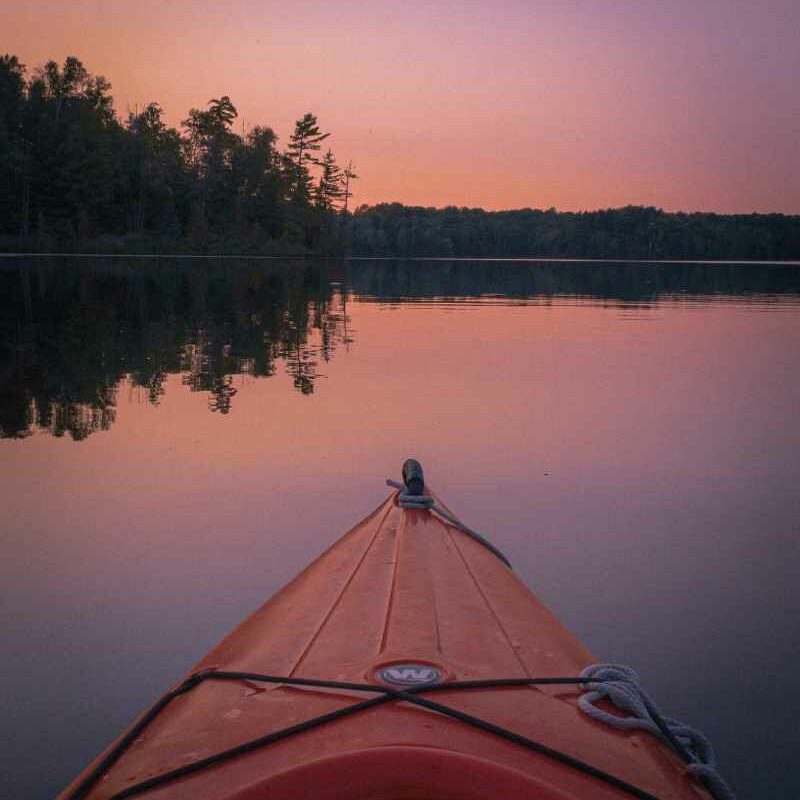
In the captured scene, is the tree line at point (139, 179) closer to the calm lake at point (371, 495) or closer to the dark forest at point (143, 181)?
the dark forest at point (143, 181)

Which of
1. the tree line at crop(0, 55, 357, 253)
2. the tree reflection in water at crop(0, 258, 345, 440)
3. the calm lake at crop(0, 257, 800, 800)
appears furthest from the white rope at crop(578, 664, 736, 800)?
the tree line at crop(0, 55, 357, 253)

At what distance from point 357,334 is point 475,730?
11.8 m

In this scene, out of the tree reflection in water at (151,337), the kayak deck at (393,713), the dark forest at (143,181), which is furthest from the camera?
the dark forest at (143,181)

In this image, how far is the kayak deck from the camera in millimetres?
1558

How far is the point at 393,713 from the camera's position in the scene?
A: 5.77 feet

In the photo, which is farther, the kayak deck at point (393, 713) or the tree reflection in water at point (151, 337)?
the tree reflection in water at point (151, 337)

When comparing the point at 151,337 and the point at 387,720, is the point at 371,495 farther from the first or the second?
the point at 151,337

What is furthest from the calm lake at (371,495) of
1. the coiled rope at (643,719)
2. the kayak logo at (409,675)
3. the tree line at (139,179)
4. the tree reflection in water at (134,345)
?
the tree line at (139,179)

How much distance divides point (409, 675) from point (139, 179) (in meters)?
53.7

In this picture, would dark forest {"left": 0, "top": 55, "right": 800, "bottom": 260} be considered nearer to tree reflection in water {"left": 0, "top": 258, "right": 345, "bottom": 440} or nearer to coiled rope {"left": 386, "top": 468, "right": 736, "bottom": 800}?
tree reflection in water {"left": 0, "top": 258, "right": 345, "bottom": 440}

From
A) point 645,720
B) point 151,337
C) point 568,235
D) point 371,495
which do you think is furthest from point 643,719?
point 568,235

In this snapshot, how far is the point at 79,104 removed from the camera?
5244 centimetres

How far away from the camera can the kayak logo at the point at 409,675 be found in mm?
1910

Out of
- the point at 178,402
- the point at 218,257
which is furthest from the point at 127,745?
the point at 218,257
